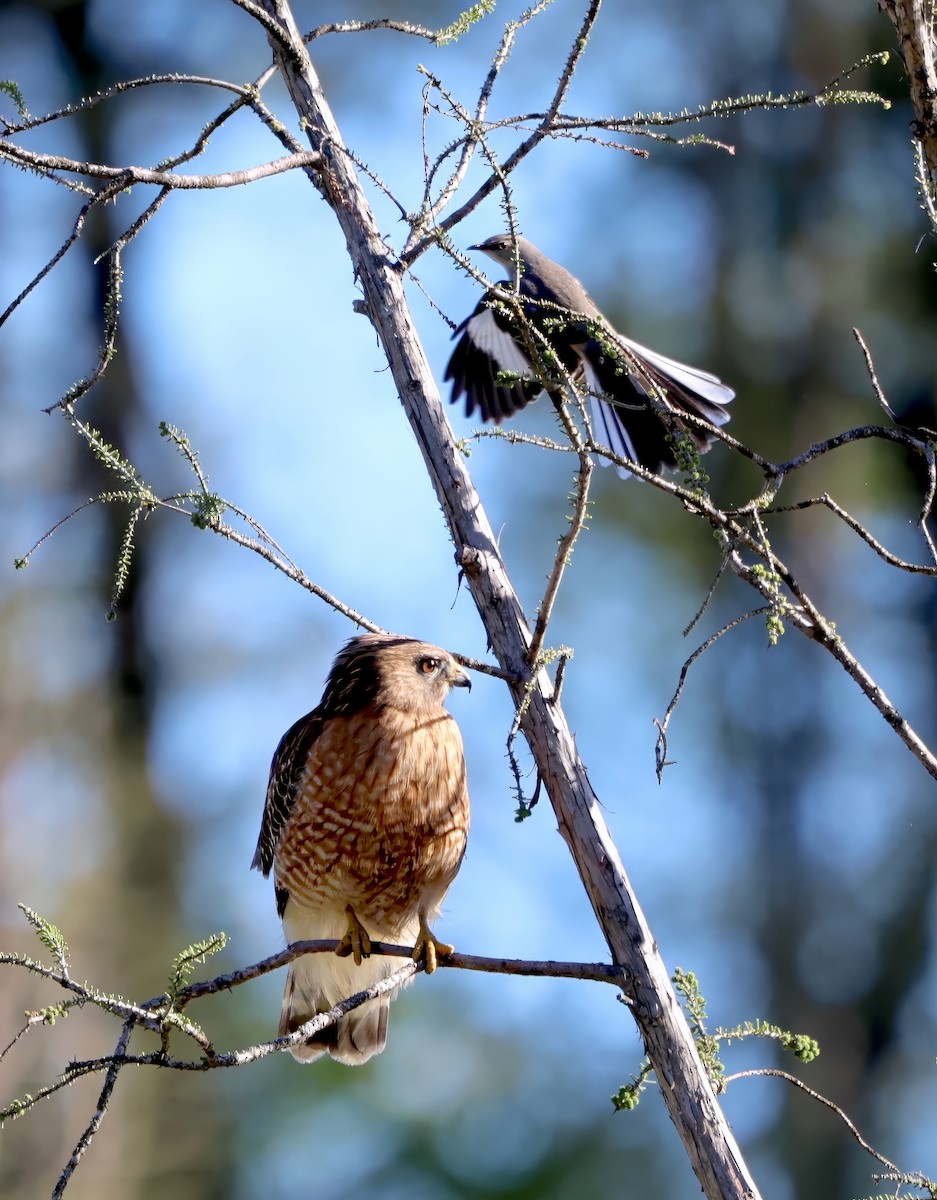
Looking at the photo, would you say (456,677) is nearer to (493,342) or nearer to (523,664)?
(523,664)

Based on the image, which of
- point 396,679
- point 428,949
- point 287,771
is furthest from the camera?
point 287,771

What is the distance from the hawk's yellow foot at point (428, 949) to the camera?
350 cm

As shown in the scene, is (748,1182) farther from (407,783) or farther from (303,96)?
(303,96)

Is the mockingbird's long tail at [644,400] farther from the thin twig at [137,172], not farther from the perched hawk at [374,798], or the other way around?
the thin twig at [137,172]

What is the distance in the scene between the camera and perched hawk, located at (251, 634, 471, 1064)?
392 cm

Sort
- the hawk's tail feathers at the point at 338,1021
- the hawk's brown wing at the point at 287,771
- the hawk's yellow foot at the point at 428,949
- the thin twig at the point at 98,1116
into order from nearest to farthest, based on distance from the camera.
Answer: the thin twig at the point at 98,1116 < the hawk's yellow foot at the point at 428,949 < the hawk's brown wing at the point at 287,771 < the hawk's tail feathers at the point at 338,1021

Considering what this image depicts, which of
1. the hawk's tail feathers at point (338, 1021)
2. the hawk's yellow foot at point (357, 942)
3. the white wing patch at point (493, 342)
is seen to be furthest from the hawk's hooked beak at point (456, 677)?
the white wing patch at point (493, 342)

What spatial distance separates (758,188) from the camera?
17125 mm

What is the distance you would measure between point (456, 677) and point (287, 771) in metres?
0.59

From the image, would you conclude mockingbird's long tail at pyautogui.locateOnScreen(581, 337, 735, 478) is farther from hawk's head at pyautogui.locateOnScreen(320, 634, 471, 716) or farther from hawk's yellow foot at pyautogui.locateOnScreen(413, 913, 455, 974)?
hawk's yellow foot at pyautogui.locateOnScreen(413, 913, 455, 974)

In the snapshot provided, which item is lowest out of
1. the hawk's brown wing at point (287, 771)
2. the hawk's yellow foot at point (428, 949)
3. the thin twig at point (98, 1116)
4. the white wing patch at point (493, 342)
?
the thin twig at point (98, 1116)

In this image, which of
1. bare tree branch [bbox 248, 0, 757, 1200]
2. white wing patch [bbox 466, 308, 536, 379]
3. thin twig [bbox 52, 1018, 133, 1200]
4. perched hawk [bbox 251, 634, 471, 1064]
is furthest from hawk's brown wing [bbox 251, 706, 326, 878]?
thin twig [bbox 52, 1018, 133, 1200]

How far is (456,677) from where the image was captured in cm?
413

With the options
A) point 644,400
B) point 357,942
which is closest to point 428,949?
point 357,942
